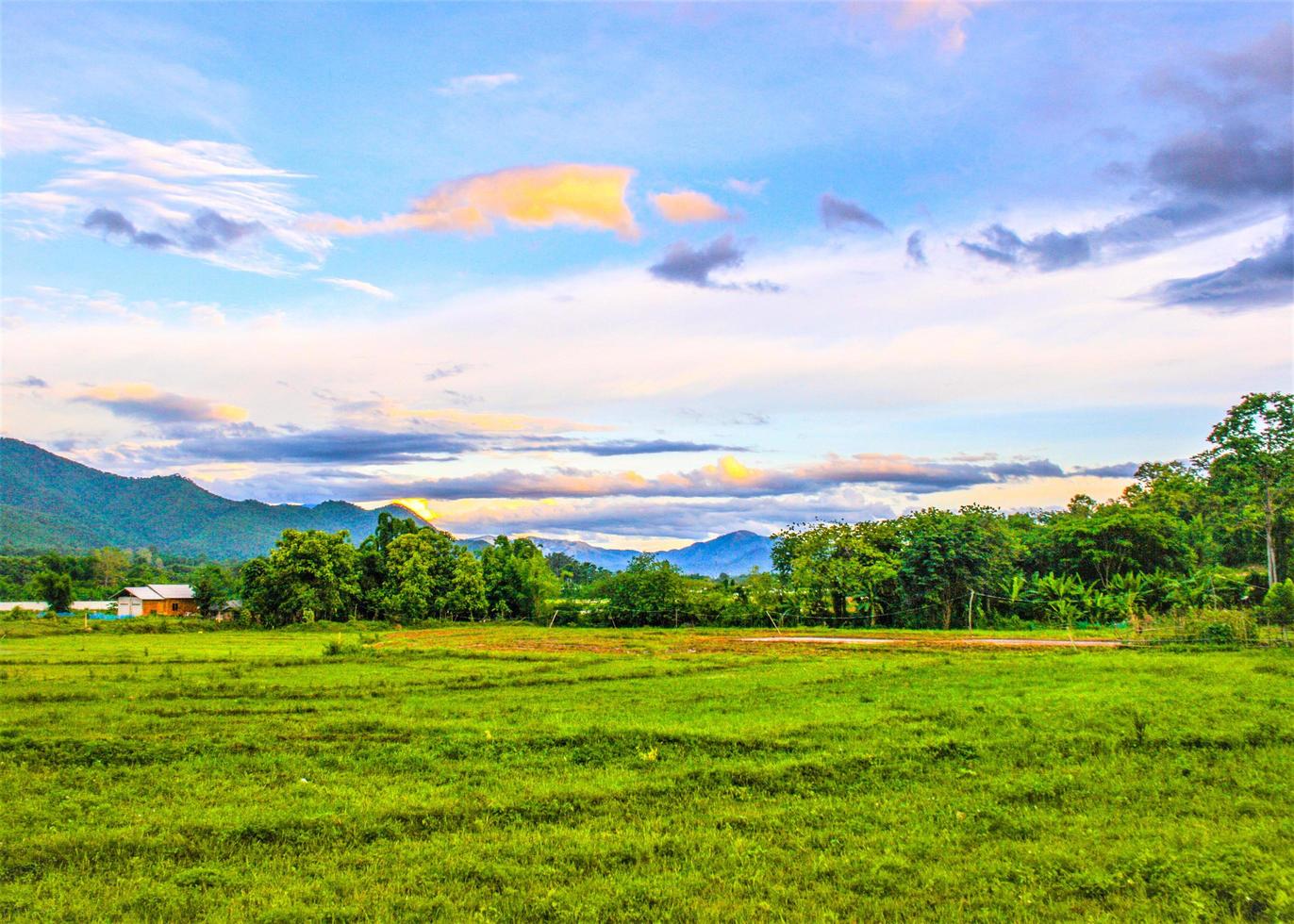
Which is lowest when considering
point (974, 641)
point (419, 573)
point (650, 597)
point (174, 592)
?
point (174, 592)

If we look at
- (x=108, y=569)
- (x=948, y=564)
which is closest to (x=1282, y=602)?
(x=948, y=564)

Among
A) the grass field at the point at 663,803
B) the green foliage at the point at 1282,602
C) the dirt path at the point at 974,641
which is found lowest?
the dirt path at the point at 974,641

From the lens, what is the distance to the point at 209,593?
278 feet

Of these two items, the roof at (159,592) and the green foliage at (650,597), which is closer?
the green foliage at (650,597)

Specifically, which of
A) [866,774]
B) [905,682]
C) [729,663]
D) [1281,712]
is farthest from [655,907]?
[729,663]

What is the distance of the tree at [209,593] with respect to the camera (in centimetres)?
8400

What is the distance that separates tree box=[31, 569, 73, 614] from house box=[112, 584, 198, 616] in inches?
406

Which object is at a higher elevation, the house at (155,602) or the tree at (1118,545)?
the tree at (1118,545)

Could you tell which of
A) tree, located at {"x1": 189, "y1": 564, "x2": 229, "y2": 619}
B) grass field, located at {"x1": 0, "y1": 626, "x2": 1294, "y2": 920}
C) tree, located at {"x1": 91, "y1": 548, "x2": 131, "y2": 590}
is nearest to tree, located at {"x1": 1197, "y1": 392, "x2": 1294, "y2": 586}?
grass field, located at {"x1": 0, "y1": 626, "x2": 1294, "y2": 920}

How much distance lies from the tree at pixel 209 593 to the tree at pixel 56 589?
65.2 feet

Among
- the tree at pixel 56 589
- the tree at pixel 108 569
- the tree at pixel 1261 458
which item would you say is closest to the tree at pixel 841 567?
the tree at pixel 1261 458

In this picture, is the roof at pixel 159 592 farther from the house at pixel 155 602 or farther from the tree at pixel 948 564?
the tree at pixel 948 564

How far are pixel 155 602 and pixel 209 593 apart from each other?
6496 millimetres

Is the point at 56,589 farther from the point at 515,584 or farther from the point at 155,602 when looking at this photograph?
the point at 515,584
